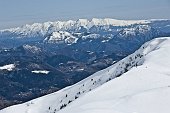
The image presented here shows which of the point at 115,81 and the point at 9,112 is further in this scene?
the point at 9,112

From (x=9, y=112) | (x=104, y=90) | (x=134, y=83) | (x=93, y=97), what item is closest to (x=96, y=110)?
(x=93, y=97)

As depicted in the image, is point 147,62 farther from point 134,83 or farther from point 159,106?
point 159,106

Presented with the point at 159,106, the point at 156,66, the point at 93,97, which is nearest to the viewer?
the point at 159,106

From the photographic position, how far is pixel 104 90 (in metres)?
131

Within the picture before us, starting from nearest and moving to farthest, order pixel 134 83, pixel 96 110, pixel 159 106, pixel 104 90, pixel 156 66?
pixel 96 110, pixel 159 106, pixel 104 90, pixel 134 83, pixel 156 66

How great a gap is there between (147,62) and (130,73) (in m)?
37.9

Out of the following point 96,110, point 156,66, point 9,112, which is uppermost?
point 96,110

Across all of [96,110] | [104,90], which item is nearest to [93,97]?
[104,90]

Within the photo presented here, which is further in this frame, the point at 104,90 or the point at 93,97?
the point at 104,90

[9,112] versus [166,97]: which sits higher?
[166,97]

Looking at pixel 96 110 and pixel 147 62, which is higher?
pixel 96 110

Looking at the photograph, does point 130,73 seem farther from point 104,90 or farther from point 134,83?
point 104,90

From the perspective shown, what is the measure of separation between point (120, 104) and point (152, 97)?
27.3ft

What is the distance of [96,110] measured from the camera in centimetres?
7988
